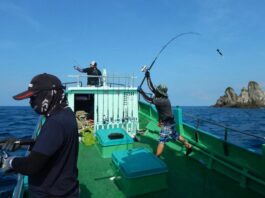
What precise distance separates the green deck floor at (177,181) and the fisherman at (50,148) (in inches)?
129

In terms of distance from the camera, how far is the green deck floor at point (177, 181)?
6039 millimetres

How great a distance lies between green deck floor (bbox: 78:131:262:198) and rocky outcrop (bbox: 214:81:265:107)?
10945 centimetres

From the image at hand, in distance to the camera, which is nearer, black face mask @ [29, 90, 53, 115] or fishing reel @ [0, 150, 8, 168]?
black face mask @ [29, 90, 53, 115]

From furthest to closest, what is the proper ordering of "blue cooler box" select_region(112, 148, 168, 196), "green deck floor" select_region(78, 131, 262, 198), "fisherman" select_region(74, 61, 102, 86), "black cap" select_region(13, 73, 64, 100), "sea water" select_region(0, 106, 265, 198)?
"fisherman" select_region(74, 61, 102, 86)
"sea water" select_region(0, 106, 265, 198)
"green deck floor" select_region(78, 131, 262, 198)
"blue cooler box" select_region(112, 148, 168, 196)
"black cap" select_region(13, 73, 64, 100)

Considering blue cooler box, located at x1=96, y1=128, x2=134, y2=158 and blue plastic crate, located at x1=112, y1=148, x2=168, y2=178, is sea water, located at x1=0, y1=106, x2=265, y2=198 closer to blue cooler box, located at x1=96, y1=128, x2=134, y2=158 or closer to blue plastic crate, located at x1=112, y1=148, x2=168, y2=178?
blue plastic crate, located at x1=112, y1=148, x2=168, y2=178

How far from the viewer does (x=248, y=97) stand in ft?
369

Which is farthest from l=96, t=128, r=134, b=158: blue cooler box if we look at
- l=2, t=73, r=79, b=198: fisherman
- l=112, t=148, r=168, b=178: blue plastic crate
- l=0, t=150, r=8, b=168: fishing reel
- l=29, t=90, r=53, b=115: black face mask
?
l=29, t=90, r=53, b=115: black face mask

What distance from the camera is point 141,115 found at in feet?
43.9

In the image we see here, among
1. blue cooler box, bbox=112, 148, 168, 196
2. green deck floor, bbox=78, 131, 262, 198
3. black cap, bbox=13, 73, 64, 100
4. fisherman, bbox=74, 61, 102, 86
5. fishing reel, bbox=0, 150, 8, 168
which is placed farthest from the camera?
fisherman, bbox=74, 61, 102, 86

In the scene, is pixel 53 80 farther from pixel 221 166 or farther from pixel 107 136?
pixel 107 136

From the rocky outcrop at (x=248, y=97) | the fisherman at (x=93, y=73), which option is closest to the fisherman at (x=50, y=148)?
the fisherman at (x=93, y=73)

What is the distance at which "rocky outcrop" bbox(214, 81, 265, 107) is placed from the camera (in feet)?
355

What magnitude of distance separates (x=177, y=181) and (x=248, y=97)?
380 feet

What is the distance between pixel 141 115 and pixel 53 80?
10664mm
